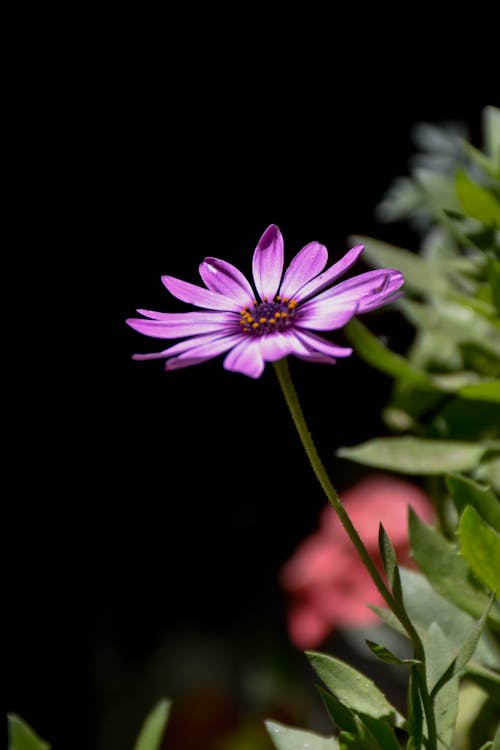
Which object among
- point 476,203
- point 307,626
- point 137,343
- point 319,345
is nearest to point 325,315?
point 319,345

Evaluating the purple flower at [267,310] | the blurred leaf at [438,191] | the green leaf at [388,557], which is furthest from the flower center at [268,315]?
the blurred leaf at [438,191]

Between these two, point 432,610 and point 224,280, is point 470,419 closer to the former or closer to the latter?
point 432,610

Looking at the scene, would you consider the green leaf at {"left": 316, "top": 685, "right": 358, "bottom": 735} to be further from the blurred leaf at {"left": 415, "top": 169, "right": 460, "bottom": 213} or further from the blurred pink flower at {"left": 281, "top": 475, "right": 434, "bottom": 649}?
the blurred pink flower at {"left": 281, "top": 475, "right": 434, "bottom": 649}

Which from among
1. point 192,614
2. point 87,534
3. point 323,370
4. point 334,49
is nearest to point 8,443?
point 87,534

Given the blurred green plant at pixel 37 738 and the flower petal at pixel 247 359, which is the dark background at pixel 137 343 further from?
the flower petal at pixel 247 359

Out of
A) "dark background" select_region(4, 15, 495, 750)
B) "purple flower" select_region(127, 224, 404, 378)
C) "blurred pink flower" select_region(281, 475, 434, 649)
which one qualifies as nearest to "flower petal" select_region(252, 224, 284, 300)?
"purple flower" select_region(127, 224, 404, 378)

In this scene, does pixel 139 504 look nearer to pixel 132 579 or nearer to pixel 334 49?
pixel 132 579
